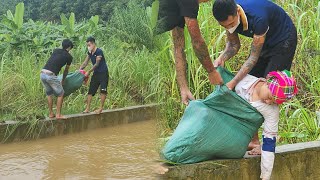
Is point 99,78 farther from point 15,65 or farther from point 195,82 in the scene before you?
point 195,82

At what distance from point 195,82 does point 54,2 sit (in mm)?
19118

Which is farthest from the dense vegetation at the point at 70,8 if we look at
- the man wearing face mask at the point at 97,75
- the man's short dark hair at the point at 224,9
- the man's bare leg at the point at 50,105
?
the man's short dark hair at the point at 224,9

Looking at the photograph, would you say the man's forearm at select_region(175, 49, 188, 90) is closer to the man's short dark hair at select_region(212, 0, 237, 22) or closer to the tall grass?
the tall grass

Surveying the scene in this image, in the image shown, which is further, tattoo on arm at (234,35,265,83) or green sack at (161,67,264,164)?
tattoo on arm at (234,35,265,83)

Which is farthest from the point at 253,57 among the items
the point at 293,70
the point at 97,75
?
the point at 97,75

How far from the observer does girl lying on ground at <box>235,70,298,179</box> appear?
10.3ft

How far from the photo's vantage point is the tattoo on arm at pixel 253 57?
3232 mm

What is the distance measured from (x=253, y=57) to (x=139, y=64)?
6.35 m

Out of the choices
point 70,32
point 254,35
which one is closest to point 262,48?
point 254,35

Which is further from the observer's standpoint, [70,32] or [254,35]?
[70,32]

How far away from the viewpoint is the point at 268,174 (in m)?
3.23

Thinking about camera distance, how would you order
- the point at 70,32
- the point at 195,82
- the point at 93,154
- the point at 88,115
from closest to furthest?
the point at 195,82, the point at 93,154, the point at 88,115, the point at 70,32

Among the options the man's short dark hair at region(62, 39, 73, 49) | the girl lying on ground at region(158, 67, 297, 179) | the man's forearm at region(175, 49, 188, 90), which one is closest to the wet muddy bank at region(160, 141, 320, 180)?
the girl lying on ground at region(158, 67, 297, 179)

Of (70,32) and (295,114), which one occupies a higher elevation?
(70,32)
